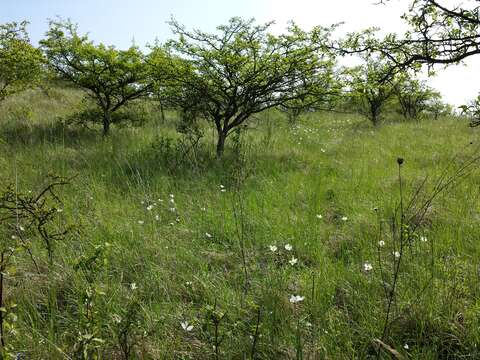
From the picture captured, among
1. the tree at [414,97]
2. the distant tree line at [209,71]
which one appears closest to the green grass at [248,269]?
the distant tree line at [209,71]

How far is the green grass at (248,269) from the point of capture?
1.92 m

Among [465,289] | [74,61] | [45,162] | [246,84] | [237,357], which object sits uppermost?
[74,61]

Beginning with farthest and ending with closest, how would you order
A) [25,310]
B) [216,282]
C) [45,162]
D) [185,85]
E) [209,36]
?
[185,85] → [209,36] → [45,162] → [216,282] → [25,310]

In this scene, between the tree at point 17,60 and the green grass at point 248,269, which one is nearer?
the green grass at point 248,269

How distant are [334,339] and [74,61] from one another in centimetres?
871

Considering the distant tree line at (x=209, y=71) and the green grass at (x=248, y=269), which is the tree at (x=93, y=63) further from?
the green grass at (x=248, y=269)

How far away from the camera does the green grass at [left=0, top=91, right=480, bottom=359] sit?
75.4 inches

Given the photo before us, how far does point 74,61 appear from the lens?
815 centimetres

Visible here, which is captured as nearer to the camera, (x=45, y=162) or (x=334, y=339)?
(x=334, y=339)

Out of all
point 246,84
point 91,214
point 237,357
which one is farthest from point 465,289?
point 246,84

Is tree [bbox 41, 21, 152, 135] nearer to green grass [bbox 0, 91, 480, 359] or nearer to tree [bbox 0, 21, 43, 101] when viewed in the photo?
tree [bbox 0, 21, 43, 101]

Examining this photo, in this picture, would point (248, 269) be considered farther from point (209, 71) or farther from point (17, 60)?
point (17, 60)

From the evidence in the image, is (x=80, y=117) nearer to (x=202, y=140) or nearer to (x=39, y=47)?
(x=39, y=47)

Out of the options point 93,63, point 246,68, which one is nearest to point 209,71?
point 246,68
